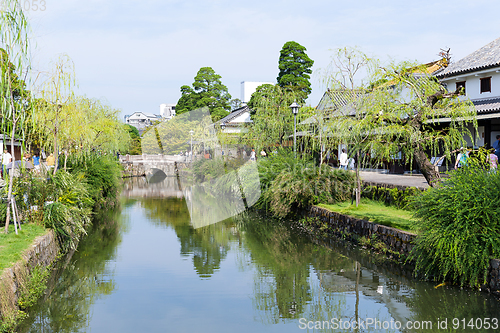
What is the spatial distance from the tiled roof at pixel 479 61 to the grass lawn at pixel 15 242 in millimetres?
16896

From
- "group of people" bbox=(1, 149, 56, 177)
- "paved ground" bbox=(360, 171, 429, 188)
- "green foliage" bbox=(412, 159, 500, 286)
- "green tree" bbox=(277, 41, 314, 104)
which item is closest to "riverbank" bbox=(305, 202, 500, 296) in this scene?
"green foliage" bbox=(412, 159, 500, 286)

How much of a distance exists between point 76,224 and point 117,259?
1323mm

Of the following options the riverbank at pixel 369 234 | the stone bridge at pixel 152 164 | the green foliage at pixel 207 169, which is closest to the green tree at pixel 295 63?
the green foliage at pixel 207 169

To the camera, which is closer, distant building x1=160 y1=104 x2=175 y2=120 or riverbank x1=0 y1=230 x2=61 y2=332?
riverbank x1=0 y1=230 x2=61 y2=332

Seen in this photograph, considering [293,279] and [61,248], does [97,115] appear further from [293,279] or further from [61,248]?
[293,279]

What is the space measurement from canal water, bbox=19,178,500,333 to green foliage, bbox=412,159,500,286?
1.33 feet

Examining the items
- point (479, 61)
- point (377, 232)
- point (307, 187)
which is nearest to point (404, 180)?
point (307, 187)

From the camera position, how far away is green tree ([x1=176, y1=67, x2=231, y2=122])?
165ft

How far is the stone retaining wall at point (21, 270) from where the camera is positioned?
5.78 m

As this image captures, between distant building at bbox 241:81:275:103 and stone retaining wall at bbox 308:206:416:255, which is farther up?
distant building at bbox 241:81:275:103

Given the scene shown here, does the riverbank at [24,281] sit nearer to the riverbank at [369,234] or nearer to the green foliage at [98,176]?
the green foliage at [98,176]

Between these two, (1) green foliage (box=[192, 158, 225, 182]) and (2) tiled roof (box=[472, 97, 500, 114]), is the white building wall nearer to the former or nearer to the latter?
(2) tiled roof (box=[472, 97, 500, 114])

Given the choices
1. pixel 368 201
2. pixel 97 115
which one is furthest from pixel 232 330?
pixel 97 115

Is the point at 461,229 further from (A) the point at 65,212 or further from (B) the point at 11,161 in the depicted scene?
(B) the point at 11,161
